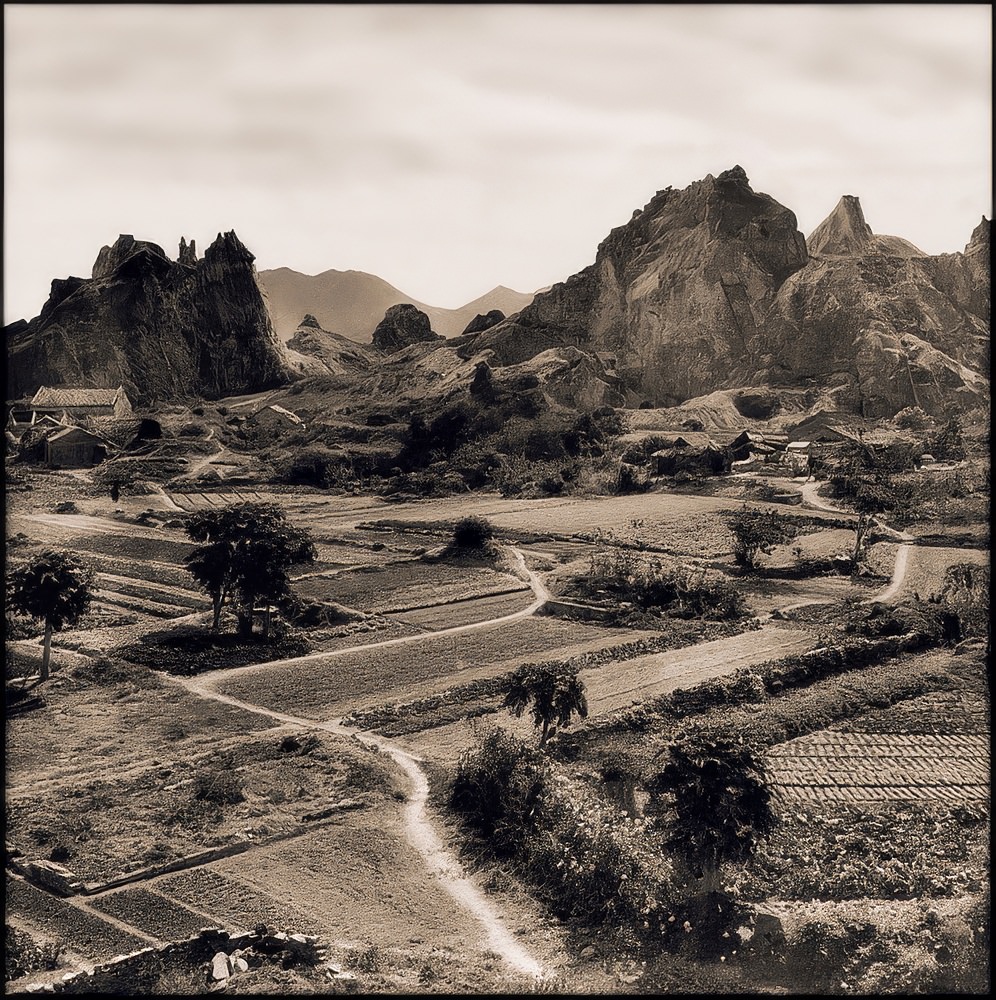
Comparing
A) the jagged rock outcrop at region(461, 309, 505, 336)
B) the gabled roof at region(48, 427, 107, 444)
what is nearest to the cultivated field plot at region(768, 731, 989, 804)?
the gabled roof at region(48, 427, 107, 444)

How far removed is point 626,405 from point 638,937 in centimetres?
6931

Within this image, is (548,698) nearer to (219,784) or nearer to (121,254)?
(219,784)

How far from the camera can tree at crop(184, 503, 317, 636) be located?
30.1m

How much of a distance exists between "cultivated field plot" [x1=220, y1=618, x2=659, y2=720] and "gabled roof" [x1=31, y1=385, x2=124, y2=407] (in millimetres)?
46628

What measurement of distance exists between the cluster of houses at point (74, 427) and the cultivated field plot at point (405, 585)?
20821 mm

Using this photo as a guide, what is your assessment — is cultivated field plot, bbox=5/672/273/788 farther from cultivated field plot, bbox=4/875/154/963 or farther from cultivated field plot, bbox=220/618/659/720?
cultivated field plot, bbox=4/875/154/963

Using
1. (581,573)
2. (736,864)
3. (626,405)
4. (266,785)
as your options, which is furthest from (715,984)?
(626,405)

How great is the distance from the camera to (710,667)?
1169 inches

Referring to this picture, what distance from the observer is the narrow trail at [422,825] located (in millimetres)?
17859

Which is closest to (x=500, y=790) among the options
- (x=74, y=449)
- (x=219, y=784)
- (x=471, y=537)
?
(x=219, y=784)

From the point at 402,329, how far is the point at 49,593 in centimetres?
8304

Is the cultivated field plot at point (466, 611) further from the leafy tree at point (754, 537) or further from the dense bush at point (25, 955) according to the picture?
the dense bush at point (25, 955)

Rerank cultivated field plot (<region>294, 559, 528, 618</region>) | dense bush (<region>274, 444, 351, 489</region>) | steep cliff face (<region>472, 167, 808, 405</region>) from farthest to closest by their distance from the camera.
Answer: steep cliff face (<region>472, 167, 808, 405</region>)
dense bush (<region>274, 444, 351, 489</region>)
cultivated field plot (<region>294, 559, 528, 618</region>)

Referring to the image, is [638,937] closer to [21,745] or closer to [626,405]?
[21,745]
